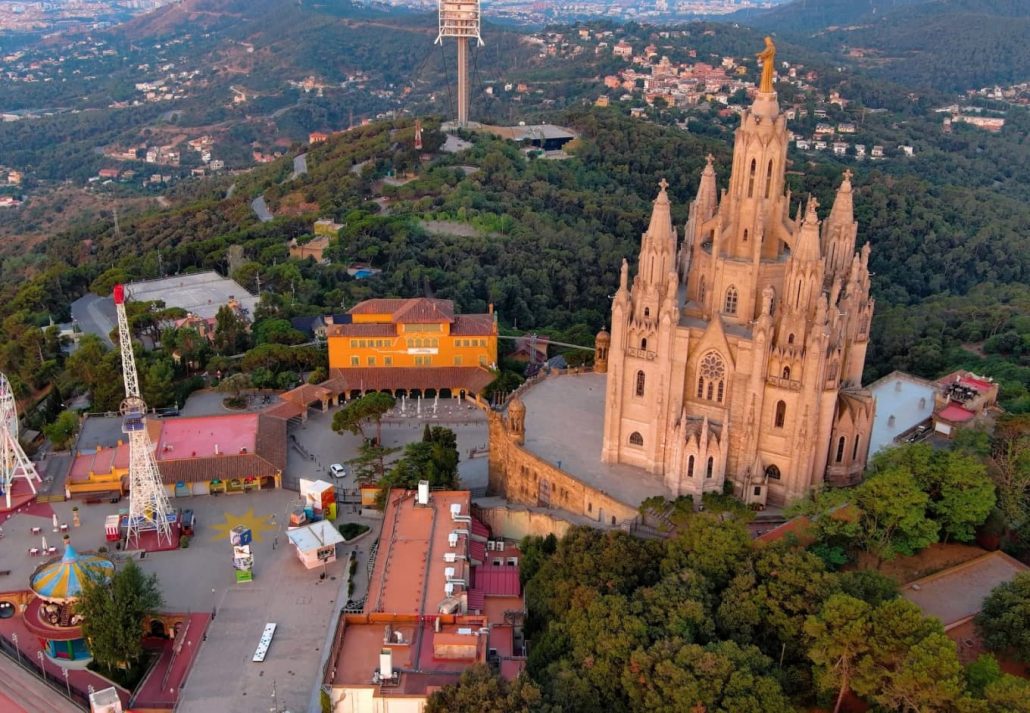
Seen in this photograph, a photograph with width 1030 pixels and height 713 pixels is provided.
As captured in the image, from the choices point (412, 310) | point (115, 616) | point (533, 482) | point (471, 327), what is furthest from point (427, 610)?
point (412, 310)

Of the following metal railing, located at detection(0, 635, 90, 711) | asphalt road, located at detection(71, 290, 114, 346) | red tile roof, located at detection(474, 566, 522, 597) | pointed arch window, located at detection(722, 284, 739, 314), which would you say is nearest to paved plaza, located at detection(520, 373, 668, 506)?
red tile roof, located at detection(474, 566, 522, 597)

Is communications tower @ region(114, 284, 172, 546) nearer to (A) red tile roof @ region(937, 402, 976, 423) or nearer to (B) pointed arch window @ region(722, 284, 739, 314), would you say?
(B) pointed arch window @ region(722, 284, 739, 314)

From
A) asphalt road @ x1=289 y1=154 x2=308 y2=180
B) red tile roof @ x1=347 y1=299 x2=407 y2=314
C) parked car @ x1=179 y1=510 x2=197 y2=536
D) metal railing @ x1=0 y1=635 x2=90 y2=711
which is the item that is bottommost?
metal railing @ x1=0 y1=635 x2=90 y2=711

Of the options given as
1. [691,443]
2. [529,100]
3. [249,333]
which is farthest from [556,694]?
[529,100]

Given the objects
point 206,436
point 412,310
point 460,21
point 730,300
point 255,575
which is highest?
point 460,21

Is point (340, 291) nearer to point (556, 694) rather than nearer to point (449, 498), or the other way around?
point (449, 498)

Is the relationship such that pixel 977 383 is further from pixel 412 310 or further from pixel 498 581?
pixel 412 310
